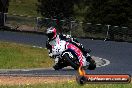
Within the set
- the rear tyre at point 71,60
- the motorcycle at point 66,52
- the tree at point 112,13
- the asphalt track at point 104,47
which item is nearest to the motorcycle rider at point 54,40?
the motorcycle at point 66,52

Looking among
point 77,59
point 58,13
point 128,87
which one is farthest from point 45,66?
point 58,13

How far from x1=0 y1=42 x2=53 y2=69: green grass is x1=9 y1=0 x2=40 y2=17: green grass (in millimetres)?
37343

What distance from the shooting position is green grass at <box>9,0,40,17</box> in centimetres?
7081

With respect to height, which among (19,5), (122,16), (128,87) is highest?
(128,87)

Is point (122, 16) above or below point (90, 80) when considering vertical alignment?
below

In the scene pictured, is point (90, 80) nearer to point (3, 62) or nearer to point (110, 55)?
point (3, 62)

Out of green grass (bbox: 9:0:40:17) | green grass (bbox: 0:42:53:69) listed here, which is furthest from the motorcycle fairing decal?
green grass (bbox: 9:0:40:17)

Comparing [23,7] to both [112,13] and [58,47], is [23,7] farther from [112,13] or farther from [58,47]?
[58,47]

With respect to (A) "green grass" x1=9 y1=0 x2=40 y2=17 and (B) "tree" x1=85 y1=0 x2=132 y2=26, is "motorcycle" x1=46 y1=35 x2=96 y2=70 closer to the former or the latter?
(B) "tree" x1=85 y1=0 x2=132 y2=26

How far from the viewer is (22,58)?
28.8 meters

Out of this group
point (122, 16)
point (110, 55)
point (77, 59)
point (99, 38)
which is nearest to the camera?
point (77, 59)

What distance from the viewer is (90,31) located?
44.2 m

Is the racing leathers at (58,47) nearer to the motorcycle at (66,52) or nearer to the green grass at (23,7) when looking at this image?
the motorcycle at (66,52)

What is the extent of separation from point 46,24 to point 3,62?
18247mm
